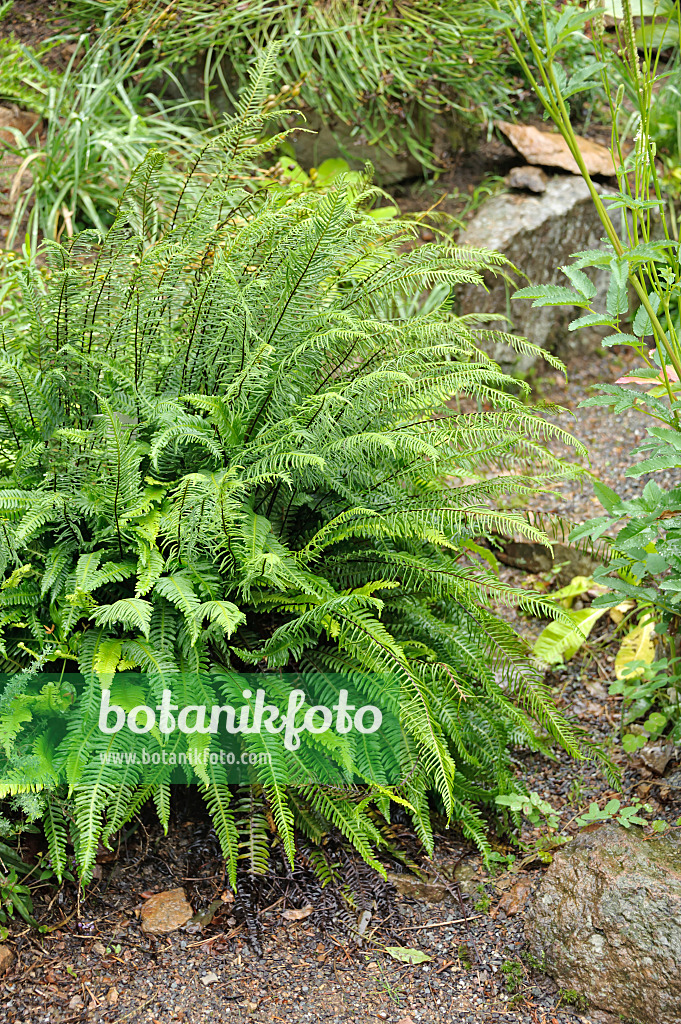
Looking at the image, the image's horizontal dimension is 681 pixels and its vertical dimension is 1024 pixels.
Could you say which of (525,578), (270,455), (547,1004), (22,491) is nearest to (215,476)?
(270,455)

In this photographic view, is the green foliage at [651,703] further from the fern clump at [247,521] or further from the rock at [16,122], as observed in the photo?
the rock at [16,122]

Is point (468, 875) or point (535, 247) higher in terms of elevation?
point (535, 247)

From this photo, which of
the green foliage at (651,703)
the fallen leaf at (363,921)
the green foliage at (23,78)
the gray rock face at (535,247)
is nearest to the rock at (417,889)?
the fallen leaf at (363,921)

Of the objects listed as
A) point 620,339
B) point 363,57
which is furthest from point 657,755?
point 363,57

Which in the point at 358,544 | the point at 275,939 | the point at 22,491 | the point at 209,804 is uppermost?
the point at 22,491

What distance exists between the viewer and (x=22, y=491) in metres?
1.90

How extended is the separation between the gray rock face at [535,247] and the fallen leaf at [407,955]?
2.68 m

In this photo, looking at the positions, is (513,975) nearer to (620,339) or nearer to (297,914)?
(297,914)

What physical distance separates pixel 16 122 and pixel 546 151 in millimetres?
2636

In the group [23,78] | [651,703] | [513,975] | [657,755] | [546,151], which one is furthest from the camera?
[546,151]

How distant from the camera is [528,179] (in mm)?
4258

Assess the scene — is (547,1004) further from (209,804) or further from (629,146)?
(629,146)

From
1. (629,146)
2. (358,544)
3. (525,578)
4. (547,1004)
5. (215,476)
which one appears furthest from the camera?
(629,146)

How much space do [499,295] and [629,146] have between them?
140 cm
